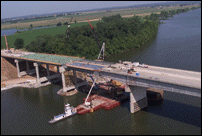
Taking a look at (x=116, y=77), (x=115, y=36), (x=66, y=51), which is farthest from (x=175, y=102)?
(x=115, y=36)

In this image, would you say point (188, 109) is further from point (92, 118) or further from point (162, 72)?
point (92, 118)

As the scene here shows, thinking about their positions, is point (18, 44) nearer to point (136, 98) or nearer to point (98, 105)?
point (98, 105)

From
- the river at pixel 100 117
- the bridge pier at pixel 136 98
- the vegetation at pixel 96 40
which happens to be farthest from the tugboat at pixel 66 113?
the vegetation at pixel 96 40

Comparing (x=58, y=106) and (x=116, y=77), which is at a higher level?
(x=116, y=77)

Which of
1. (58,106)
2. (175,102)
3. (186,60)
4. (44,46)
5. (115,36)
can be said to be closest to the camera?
(175,102)

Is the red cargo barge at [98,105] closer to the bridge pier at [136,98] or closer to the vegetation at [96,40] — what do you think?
the bridge pier at [136,98]

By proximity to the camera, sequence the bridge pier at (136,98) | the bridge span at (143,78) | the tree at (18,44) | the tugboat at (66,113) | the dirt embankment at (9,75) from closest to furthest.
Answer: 1. the bridge span at (143,78)
2. the tugboat at (66,113)
3. the bridge pier at (136,98)
4. the dirt embankment at (9,75)
5. the tree at (18,44)
